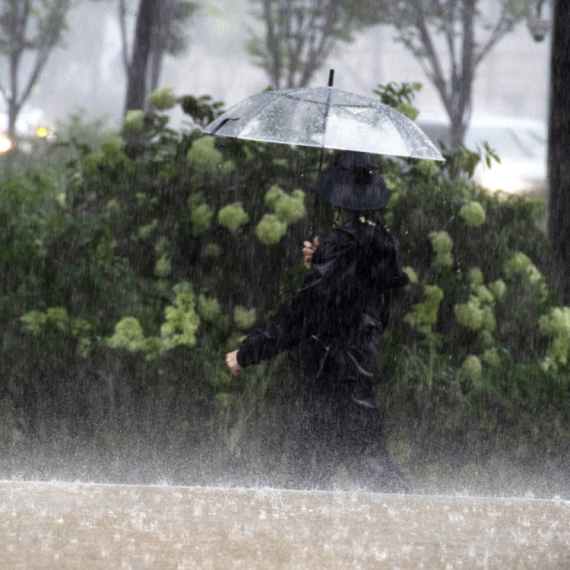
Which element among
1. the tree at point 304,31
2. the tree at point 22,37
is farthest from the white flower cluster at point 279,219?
the tree at point 22,37

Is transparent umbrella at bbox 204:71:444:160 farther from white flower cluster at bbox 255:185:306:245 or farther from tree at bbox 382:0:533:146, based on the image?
tree at bbox 382:0:533:146

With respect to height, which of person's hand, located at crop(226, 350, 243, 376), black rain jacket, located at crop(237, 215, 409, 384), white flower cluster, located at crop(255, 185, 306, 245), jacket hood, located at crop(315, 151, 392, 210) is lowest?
person's hand, located at crop(226, 350, 243, 376)

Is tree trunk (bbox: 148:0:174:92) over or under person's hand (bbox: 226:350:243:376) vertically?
over

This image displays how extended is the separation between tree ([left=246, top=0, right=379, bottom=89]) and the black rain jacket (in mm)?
11992

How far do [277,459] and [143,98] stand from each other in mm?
9625

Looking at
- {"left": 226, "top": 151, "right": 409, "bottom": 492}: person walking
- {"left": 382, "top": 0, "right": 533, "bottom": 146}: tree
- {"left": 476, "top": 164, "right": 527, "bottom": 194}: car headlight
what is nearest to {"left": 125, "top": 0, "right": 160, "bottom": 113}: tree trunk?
{"left": 382, "top": 0, "right": 533, "bottom": 146}: tree

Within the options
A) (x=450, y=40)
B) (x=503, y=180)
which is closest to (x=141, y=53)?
(x=450, y=40)

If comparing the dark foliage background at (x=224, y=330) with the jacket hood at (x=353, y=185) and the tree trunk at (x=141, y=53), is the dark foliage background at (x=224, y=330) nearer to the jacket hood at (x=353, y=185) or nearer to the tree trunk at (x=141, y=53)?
the jacket hood at (x=353, y=185)

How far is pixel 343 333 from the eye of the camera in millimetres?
3355

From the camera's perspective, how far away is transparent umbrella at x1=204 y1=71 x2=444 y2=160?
3.35 m

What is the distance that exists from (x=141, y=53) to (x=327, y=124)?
866cm

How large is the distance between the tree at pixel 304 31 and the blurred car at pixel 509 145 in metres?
2.17

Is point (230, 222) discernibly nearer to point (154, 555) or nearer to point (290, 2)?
point (154, 555)

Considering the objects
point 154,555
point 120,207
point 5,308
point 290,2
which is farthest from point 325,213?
point 290,2
